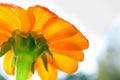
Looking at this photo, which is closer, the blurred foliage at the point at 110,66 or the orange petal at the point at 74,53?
the orange petal at the point at 74,53

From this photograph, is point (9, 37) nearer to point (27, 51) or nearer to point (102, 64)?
point (27, 51)

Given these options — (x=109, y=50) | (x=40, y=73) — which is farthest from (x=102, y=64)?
(x=40, y=73)

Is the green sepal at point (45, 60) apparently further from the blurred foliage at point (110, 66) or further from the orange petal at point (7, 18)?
the blurred foliage at point (110, 66)

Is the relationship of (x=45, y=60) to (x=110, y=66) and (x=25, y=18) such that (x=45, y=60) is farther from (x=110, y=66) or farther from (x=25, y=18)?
(x=110, y=66)

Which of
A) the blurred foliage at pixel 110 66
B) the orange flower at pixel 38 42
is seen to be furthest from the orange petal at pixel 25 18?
the blurred foliage at pixel 110 66

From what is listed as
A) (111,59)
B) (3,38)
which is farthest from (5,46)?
(111,59)

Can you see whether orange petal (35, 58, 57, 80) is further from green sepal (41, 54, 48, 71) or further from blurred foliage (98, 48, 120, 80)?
blurred foliage (98, 48, 120, 80)

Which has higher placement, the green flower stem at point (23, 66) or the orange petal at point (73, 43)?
the orange petal at point (73, 43)
